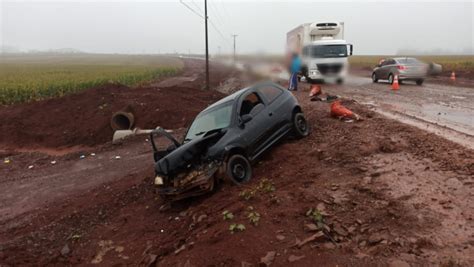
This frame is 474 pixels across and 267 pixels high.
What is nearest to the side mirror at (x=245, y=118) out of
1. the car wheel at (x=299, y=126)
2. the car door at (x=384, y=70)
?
the car wheel at (x=299, y=126)

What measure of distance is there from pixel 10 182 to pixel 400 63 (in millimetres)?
19721

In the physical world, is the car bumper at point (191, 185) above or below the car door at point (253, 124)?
below

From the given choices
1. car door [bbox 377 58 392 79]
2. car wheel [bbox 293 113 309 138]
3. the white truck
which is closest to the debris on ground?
car wheel [bbox 293 113 309 138]

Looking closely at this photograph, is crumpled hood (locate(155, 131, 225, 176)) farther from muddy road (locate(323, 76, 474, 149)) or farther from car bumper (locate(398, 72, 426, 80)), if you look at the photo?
car bumper (locate(398, 72, 426, 80))

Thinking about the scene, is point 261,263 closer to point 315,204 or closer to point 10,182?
point 315,204

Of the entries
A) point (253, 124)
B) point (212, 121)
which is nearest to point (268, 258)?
point (253, 124)

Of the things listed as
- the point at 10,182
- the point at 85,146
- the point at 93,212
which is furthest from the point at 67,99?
the point at 93,212

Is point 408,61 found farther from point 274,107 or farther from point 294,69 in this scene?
point 274,107

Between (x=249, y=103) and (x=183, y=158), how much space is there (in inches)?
90.9

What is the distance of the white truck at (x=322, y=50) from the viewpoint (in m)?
22.2

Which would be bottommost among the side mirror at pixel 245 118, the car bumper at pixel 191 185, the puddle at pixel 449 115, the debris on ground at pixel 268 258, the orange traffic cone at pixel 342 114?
the debris on ground at pixel 268 258

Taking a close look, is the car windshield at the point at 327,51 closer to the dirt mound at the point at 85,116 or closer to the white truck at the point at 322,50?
the white truck at the point at 322,50

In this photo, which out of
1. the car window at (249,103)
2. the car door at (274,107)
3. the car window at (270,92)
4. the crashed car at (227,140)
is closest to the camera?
the crashed car at (227,140)

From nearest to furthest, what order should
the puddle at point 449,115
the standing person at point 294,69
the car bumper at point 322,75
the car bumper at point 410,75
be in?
the puddle at point 449,115 → the standing person at point 294,69 → the car bumper at point 322,75 → the car bumper at point 410,75
